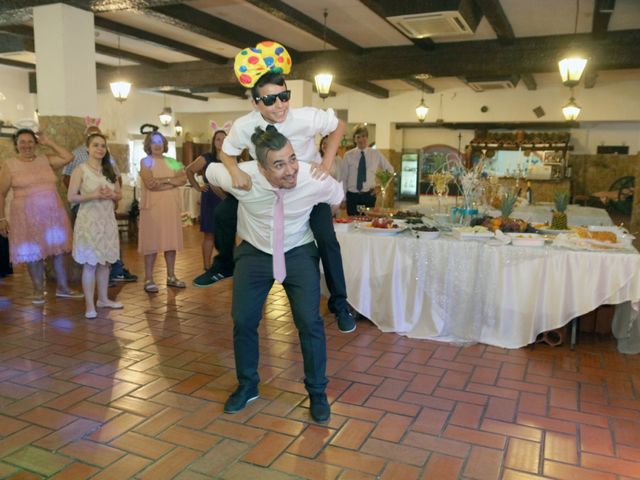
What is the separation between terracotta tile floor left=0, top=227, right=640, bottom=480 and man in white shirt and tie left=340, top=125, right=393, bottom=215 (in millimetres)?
2909

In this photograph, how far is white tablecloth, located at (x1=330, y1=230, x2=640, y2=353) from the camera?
3523 mm

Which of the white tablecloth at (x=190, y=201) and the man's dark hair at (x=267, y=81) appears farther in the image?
the white tablecloth at (x=190, y=201)

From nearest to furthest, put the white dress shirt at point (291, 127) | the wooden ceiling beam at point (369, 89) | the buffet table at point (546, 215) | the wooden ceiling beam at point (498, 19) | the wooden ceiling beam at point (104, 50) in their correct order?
the white dress shirt at point (291, 127), the wooden ceiling beam at point (498, 19), the buffet table at point (546, 215), the wooden ceiling beam at point (104, 50), the wooden ceiling beam at point (369, 89)

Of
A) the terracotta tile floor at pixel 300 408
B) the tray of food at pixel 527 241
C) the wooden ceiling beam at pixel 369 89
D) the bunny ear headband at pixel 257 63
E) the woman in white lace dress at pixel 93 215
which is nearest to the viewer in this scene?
the terracotta tile floor at pixel 300 408

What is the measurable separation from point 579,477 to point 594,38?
6.90 metres

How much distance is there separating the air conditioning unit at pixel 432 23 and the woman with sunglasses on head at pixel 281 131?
356 centimetres

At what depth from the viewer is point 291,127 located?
8.27ft

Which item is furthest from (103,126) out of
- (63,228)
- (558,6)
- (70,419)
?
(70,419)

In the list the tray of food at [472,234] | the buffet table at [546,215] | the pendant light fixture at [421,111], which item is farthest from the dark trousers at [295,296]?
the pendant light fixture at [421,111]

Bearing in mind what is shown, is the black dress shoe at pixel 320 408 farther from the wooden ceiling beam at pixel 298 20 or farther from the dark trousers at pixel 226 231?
the wooden ceiling beam at pixel 298 20

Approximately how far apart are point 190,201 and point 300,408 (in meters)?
8.33

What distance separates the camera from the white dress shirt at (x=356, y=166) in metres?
6.51

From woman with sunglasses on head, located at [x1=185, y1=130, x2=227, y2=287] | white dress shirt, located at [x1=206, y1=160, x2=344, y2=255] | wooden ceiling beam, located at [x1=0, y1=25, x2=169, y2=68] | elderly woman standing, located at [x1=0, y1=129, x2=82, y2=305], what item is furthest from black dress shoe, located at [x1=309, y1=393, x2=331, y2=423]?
wooden ceiling beam, located at [x1=0, y1=25, x2=169, y2=68]

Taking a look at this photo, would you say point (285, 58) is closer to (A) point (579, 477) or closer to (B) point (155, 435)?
(B) point (155, 435)
